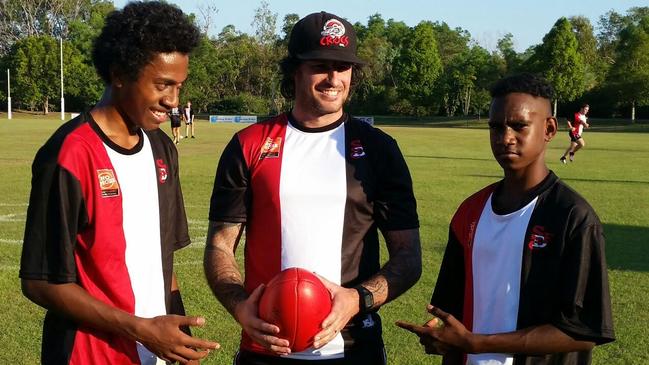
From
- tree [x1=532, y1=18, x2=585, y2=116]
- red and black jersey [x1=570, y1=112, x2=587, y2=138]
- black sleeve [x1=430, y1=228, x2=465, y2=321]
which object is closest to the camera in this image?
black sleeve [x1=430, y1=228, x2=465, y2=321]

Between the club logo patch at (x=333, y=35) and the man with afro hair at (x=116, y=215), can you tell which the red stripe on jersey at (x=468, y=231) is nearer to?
the club logo patch at (x=333, y=35)

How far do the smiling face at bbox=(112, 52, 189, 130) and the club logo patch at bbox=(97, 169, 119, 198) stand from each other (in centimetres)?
29

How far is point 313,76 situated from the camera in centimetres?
362

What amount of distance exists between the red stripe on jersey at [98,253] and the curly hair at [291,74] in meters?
1.01

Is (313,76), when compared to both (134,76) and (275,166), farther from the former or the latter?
(134,76)

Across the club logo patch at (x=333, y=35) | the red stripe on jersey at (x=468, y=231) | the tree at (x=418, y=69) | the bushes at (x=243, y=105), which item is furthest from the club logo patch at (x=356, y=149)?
the bushes at (x=243, y=105)

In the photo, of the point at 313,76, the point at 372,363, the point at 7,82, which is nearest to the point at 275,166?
the point at 313,76

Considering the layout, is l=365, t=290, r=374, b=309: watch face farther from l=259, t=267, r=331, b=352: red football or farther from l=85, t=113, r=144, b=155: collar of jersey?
l=85, t=113, r=144, b=155: collar of jersey

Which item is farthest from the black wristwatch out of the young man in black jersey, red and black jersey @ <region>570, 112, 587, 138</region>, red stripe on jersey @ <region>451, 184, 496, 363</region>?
red and black jersey @ <region>570, 112, 587, 138</region>

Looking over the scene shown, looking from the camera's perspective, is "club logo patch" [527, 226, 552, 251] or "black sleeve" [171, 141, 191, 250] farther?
"black sleeve" [171, 141, 191, 250]

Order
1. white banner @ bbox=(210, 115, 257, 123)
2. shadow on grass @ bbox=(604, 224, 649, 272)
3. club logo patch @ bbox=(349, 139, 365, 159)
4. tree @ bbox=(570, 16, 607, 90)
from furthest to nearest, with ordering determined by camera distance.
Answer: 1. tree @ bbox=(570, 16, 607, 90)
2. white banner @ bbox=(210, 115, 257, 123)
3. shadow on grass @ bbox=(604, 224, 649, 272)
4. club logo patch @ bbox=(349, 139, 365, 159)

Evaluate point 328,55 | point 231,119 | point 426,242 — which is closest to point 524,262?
point 328,55

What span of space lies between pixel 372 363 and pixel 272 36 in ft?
351

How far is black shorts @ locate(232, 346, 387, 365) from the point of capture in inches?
138
